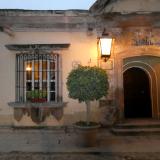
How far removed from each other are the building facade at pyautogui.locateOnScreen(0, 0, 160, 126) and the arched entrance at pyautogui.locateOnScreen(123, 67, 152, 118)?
1.33 meters

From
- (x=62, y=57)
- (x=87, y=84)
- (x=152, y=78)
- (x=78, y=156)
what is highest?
(x=62, y=57)

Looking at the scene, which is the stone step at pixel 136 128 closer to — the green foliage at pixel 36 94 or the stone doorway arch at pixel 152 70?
the stone doorway arch at pixel 152 70

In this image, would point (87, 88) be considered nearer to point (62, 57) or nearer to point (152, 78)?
point (62, 57)

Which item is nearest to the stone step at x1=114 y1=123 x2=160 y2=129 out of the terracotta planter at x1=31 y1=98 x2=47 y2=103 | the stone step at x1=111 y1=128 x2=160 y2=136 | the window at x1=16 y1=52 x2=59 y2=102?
the stone step at x1=111 y1=128 x2=160 y2=136

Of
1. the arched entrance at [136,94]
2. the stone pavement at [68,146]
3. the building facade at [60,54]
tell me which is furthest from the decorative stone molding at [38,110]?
the arched entrance at [136,94]

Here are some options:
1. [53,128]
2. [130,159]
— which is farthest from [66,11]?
[130,159]

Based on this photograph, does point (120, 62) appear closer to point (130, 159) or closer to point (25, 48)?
point (25, 48)

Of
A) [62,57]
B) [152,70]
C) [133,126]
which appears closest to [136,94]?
[152,70]

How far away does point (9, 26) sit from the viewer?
10.9m

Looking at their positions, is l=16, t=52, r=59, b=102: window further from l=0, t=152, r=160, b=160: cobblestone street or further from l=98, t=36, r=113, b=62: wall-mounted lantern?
l=0, t=152, r=160, b=160: cobblestone street

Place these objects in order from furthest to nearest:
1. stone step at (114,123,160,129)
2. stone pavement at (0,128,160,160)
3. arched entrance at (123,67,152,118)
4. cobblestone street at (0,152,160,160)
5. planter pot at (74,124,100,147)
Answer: arched entrance at (123,67,152,118), stone step at (114,123,160,129), planter pot at (74,124,100,147), stone pavement at (0,128,160,160), cobblestone street at (0,152,160,160)

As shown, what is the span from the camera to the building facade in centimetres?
1085

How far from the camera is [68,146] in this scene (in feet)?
28.7

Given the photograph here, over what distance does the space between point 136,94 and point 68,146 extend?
467 cm
